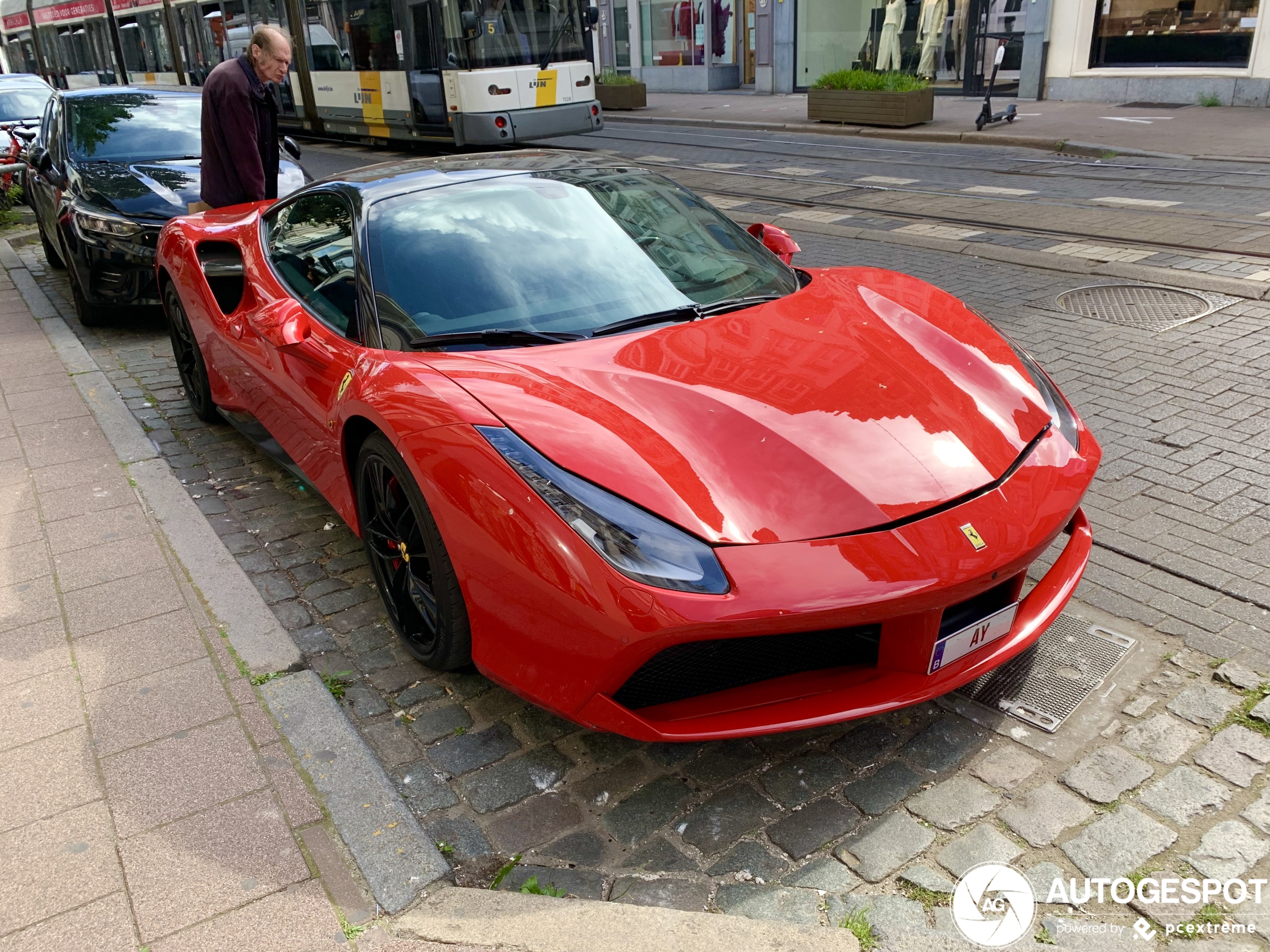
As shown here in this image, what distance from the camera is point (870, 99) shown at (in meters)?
17.6

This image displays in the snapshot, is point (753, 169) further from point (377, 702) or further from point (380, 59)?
point (377, 702)

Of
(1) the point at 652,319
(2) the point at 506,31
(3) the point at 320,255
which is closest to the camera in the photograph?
(1) the point at 652,319

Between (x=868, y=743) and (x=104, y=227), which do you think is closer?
(x=868, y=743)

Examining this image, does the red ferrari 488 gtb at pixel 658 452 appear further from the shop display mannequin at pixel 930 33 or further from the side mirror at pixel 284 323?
the shop display mannequin at pixel 930 33

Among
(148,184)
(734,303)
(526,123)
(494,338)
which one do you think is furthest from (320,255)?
(526,123)

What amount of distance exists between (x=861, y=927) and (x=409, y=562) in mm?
1605

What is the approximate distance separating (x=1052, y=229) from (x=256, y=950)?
8459 millimetres

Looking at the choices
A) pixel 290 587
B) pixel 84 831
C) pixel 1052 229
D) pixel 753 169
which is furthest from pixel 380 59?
pixel 84 831

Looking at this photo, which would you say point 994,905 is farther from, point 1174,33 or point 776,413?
point 1174,33

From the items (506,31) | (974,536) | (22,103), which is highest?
(506,31)

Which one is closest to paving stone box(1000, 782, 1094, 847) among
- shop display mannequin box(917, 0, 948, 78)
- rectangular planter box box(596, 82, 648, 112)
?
shop display mannequin box(917, 0, 948, 78)

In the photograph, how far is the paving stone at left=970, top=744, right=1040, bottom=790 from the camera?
253 cm

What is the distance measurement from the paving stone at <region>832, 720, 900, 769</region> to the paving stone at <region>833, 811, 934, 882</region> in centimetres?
21

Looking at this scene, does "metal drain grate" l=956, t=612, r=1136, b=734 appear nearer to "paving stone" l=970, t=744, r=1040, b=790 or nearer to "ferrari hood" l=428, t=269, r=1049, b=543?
"paving stone" l=970, t=744, r=1040, b=790
